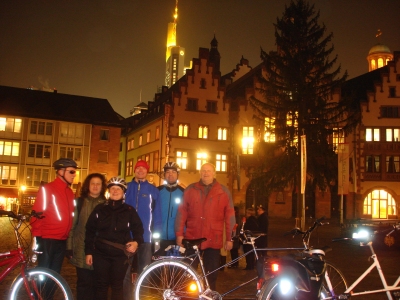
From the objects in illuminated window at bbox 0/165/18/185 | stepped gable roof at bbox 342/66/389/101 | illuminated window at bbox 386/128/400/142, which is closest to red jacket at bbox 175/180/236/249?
illuminated window at bbox 386/128/400/142

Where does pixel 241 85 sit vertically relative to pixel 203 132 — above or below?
above

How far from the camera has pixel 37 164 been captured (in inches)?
1848

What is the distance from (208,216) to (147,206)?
1113 mm

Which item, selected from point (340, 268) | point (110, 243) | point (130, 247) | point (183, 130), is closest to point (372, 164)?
point (183, 130)

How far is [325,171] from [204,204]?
24.7 meters

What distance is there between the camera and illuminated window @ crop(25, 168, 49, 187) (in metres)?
46.4

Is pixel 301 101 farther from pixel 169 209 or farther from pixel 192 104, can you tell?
pixel 169 209

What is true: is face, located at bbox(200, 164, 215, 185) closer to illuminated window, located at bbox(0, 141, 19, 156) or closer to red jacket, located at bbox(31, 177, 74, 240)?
red jacket, located at bbox(31, 177, 74, 240)

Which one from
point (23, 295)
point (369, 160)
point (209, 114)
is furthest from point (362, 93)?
point (23, 295)

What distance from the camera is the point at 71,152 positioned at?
4822cm

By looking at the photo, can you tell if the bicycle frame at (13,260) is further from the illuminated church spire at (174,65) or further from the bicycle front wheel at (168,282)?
the illuminated church spire at (174,65)

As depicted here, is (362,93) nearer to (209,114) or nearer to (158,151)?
(209,114)

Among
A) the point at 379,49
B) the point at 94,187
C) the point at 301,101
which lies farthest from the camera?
the point at 379,49

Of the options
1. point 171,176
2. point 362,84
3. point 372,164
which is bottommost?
point 171,176
